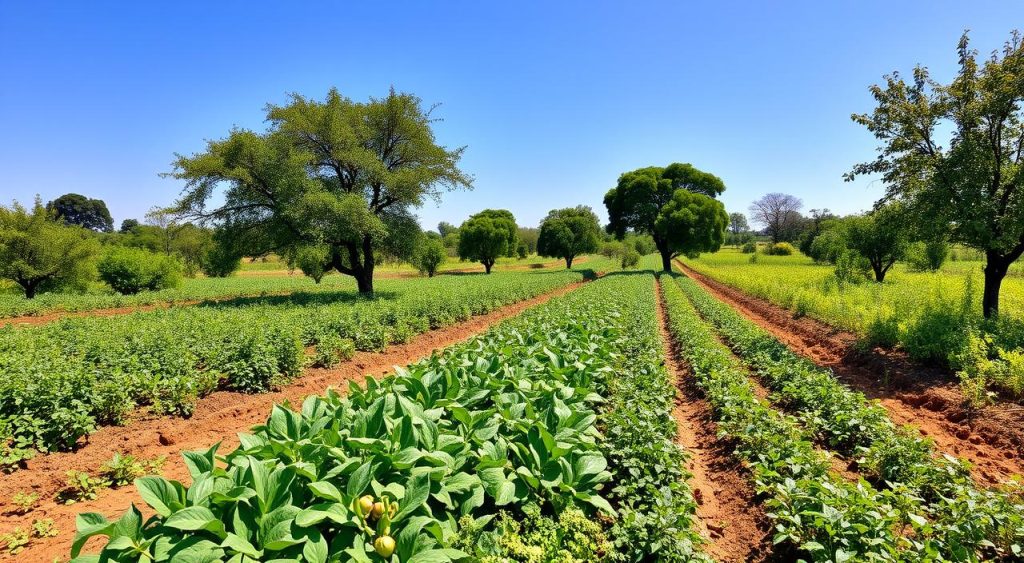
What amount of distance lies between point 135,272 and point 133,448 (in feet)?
111

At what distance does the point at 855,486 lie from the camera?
3342mm

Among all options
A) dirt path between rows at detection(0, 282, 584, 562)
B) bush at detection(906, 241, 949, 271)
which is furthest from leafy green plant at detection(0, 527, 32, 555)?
bush at detection(906, 241, 949, 271)

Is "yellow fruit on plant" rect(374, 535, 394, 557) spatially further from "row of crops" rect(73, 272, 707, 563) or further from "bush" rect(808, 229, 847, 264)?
"bush" rect(808, 229, 847, 264)

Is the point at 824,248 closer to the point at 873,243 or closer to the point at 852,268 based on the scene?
the point at 852,268

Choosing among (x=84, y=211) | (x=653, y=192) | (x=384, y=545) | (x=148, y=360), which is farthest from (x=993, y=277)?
(x=84, y=211)

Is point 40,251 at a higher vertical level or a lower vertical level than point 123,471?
higher

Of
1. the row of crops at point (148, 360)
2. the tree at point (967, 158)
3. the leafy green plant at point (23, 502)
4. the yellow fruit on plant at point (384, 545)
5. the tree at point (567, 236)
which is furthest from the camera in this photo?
the tree at point (567, 236)

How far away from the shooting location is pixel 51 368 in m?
6.05

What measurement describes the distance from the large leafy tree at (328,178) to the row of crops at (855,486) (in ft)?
54.5

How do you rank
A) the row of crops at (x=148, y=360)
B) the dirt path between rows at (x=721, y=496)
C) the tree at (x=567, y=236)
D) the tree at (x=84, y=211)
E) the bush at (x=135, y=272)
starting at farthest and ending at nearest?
the tree at (x=84, y=211) < the tree at (x=567, y=236) < the bush at (x=135, y=272) < the row of crops at (x=148, y=360) < the dirt path between rows at (x=721, y=496)

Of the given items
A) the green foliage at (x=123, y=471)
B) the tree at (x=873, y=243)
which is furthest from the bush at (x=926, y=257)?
the green foliage at (x=123, y=471)

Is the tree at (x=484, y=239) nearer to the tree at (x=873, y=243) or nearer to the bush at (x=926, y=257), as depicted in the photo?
the tree at (x=873, y=243)

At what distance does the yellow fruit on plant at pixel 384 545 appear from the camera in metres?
2.06

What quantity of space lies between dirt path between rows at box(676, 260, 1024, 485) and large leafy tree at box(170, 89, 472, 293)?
17.2m
